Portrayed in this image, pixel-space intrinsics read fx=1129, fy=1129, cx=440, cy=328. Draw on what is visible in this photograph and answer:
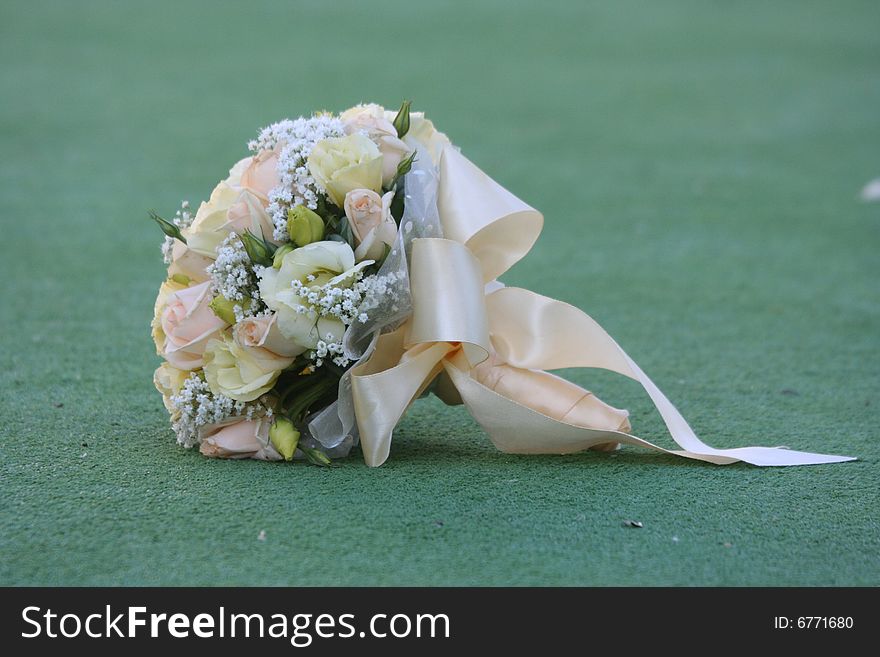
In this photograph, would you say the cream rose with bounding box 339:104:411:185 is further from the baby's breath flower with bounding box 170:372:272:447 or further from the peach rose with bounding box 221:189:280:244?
the baby's breath flower with bounding box 170:372:272:447

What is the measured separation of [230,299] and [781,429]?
1.24m

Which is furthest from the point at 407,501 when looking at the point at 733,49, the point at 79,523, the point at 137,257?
the point at 733,49

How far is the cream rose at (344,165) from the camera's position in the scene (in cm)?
202

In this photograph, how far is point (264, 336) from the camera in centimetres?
198

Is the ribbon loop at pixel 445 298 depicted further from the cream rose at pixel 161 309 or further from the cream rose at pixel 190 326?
the cream rose at pixel 161 309

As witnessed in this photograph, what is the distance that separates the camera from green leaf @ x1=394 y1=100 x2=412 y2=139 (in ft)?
7.09

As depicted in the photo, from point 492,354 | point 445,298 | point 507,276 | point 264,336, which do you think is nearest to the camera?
point 264,336

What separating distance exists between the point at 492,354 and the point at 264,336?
0.50m

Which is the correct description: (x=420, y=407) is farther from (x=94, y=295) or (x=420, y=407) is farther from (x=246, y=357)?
(x=94, y=295)

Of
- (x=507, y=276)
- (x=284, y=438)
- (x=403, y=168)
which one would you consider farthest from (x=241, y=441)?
(x=507, y=276)

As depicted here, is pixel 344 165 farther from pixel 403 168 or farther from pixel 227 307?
pixel 227 307

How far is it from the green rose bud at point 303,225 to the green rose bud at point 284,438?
0.34 meters

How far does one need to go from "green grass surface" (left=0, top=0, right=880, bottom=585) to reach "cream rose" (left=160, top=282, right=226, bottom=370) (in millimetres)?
193

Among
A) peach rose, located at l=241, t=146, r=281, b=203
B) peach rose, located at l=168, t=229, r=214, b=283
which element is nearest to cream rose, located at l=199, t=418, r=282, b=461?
peach rose, located at l=168, t=229, r=214, b=283
